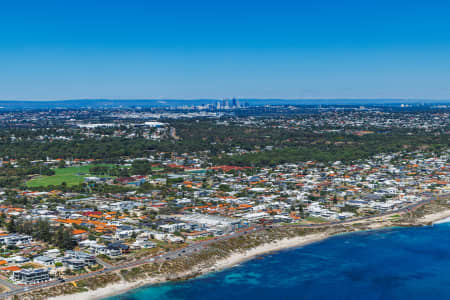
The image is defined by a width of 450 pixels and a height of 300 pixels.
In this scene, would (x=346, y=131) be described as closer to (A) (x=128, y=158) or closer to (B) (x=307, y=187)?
(A) (x=128, y=158)

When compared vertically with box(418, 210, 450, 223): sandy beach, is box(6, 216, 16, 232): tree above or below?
above

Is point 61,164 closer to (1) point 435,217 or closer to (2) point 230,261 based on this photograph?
(2) point 230,261

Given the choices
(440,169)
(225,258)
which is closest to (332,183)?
(440,169)

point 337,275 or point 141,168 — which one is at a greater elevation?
point 141,168

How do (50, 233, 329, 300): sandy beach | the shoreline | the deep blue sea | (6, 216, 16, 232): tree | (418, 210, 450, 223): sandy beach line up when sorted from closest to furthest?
(50, 233, 329, 300): sandy beach
the shoreline
the deep blue sea
(6, 216, 16, 232): tree
(418, 210, 450, 223): sandy beach

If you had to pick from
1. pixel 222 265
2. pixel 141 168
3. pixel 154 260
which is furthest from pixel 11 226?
pixel 141 168

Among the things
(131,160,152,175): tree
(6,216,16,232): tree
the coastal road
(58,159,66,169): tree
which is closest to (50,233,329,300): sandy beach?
the coastal road

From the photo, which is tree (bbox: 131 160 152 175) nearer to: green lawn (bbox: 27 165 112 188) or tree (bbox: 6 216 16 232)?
green lawn (bbox: 27 165 112 188)
